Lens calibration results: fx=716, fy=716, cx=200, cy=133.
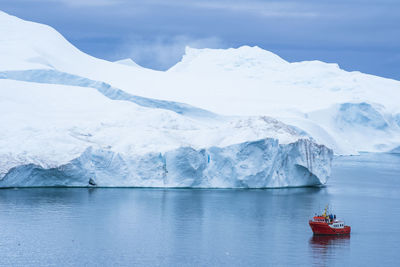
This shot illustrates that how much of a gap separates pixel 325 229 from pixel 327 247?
1.78 metres

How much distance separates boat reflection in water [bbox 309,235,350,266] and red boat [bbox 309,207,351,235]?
0.57ft

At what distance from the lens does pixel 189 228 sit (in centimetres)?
2308

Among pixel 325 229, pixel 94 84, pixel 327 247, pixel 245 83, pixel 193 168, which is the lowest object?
pixel 327 247

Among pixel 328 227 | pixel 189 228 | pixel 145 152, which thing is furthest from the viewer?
pixel 145 152

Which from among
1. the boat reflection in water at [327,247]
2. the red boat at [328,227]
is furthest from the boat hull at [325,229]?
the boat reflection in water at [327,247]

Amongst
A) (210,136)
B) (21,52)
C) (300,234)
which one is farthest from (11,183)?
(21,52)

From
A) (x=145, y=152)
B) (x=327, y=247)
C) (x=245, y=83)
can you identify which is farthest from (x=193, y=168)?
(x=245, y=83)

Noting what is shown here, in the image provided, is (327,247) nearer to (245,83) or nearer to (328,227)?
(328,227)

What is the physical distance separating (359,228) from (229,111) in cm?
3299

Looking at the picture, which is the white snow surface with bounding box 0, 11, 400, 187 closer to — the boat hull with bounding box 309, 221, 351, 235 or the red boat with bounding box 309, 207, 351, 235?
the red boat with bounding box 309, 207, 351, 235

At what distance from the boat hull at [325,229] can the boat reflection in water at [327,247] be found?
151 mm

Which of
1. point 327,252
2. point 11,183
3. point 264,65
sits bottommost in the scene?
point 327,252

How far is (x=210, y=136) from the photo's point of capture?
109 feet

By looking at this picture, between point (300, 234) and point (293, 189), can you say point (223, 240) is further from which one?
point (293, 189)
